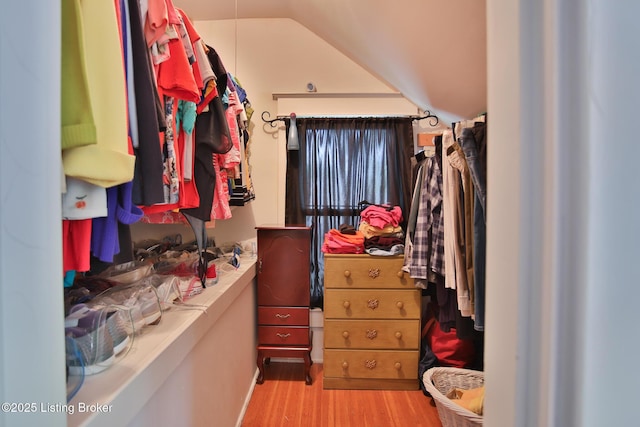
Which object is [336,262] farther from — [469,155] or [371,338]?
[469,155]

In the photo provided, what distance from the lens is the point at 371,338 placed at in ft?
6.14

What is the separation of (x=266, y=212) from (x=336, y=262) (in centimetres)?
83

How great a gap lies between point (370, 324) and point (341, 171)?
3.92 feet

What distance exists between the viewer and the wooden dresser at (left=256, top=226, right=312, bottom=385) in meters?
1.97

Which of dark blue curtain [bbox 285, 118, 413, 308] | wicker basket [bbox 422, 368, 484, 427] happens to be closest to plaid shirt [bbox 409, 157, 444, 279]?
wicker basket [bbox 422, 368, 484, 427]

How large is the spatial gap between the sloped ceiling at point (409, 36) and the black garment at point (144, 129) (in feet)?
3.41

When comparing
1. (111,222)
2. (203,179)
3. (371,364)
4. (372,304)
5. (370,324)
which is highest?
(203,179)

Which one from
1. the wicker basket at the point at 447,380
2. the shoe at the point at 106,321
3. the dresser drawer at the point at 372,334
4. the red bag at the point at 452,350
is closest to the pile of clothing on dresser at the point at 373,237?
the dresser drawer at the point at 372,334

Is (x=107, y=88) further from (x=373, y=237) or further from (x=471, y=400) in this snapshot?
(x=471, y=400)

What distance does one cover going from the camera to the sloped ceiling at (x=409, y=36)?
1.10 meters

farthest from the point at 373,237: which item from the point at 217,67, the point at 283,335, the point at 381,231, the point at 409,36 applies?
the point at 217,67

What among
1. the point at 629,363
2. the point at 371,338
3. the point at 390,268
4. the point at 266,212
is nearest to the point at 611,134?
the point at 629,363

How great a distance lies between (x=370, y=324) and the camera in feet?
6.15

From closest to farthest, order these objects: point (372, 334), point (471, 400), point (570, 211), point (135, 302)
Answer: point (570, 211)
point (135, 302)
point (471, 400)
point (372, 334)
